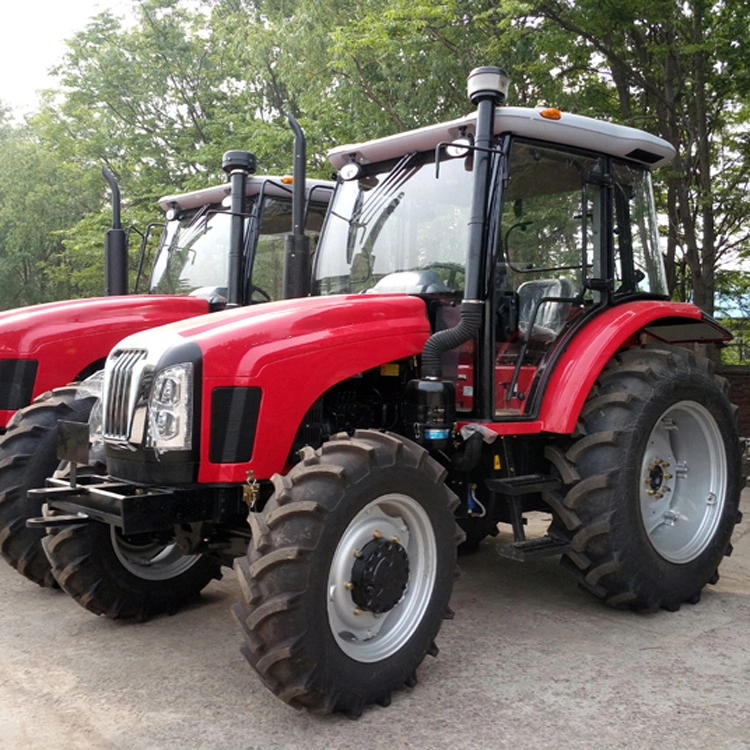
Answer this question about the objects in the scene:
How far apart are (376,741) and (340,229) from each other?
8.99ft

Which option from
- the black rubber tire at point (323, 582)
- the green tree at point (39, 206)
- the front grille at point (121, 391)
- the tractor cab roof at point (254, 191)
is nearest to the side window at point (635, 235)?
the black rubber tire at point (323, 582)

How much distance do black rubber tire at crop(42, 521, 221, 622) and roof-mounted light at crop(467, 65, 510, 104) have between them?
2.70 meters

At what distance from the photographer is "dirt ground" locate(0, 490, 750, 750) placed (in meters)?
3.08

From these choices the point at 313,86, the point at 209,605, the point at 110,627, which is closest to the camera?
the point at 110,627

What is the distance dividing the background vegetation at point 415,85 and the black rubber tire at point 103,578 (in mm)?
7309

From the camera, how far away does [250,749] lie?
296cm

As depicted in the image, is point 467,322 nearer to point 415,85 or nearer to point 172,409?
point 172,409

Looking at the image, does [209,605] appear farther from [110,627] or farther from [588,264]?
[588,264]

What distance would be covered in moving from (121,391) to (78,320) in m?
2.17

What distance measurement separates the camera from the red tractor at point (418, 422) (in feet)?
10.8

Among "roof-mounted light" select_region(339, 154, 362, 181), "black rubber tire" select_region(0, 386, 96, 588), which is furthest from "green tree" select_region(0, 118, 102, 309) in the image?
"roof-mounted light" select_region(339, 154, 362, 181)

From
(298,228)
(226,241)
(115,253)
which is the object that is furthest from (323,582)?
(115,253)

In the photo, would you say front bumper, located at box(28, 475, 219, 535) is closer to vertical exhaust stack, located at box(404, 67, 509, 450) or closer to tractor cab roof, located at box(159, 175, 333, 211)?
vertical exhaust stack, located at box(404, 67, 509, 450)

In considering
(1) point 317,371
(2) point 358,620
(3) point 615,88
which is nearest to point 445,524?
(2) point 358,620
